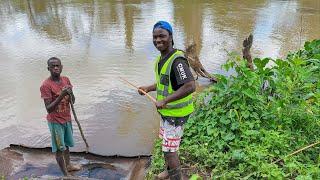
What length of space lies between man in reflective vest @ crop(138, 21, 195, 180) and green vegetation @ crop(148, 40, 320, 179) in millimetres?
744

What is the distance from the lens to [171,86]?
3443mm

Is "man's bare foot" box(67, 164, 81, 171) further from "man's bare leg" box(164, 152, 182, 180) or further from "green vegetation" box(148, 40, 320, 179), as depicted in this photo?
"man's bare leg" box(164, 152, 182, 180)

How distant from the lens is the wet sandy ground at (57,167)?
494cm

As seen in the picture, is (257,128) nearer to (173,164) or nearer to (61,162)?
(173,164)

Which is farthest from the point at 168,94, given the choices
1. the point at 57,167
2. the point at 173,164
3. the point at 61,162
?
the point at 57,167

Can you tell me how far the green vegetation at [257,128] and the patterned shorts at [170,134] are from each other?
0.63 meters

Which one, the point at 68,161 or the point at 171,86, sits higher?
the point at 171,86

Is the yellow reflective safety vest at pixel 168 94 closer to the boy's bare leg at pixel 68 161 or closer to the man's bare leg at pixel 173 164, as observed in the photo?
the man's bare leg at pixel 173 164

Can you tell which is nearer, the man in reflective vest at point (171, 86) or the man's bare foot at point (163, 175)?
the man in reflective vest at point (171, 86)

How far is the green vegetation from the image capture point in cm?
398

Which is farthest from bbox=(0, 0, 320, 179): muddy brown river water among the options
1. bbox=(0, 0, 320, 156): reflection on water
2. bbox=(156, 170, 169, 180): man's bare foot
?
bbox=(156, 170, 169, 180): man's bare foot

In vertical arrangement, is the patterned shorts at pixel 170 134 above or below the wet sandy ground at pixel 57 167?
above

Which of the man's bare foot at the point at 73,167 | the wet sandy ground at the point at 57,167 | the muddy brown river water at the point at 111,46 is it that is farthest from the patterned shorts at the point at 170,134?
the muddy brown river water at the point at 111,46

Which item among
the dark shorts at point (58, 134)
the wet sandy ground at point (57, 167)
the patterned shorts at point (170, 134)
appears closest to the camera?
the patterned shorts at point (170, 134)
